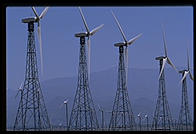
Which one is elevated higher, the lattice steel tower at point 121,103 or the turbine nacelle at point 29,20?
the turbine nacelle at point 29,20

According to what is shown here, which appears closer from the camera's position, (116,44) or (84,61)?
(84,61)

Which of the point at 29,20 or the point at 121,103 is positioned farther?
the point at 121,103

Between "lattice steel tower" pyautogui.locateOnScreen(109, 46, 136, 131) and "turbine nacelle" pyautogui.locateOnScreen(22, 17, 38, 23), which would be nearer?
"turbine nacelle" pyautogui.locateOnScreen(22, 17, 38, 23)

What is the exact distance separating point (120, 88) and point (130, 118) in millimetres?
2813

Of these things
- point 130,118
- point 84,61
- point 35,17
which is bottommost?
point 130,118

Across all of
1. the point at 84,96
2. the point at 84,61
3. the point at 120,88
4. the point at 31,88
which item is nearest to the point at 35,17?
the point at 31,88

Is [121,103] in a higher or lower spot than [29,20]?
lower

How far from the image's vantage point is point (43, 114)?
693 inches

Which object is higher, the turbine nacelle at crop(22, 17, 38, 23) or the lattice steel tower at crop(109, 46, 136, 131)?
the turbine nacelle at crop(22, 17, 38, 23)

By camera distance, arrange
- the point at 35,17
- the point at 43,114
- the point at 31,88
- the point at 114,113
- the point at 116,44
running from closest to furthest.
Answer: the point at 35,17 < the point at 31,88 < the point at 43,114 < the point at 116,44 < the point at 114,113

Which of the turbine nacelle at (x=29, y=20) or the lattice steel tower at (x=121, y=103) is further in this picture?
the lattice steel tower at (x=121, y=103)
